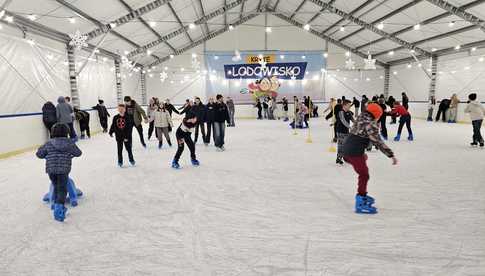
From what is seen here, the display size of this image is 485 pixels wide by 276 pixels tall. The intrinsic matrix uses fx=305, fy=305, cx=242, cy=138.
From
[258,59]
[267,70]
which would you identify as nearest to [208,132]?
[267,70]

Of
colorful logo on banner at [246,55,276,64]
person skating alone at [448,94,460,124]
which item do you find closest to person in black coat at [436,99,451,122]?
person skating alone at [448,94,460,124]

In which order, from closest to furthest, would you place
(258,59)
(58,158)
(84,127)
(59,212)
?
(58,158) < (59,212) < (84,127) < (258,59)

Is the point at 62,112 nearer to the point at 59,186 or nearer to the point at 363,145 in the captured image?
the point at 59,186

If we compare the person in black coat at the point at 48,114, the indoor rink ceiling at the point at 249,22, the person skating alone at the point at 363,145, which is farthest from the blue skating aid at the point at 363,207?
the indoor rink ceiling at the point at 249,22

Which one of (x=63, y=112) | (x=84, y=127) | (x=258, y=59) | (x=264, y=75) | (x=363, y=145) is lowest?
(x=84, y=127)

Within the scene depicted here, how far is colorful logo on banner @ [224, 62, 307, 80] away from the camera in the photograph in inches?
815

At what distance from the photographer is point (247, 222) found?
Answer: 3314mm

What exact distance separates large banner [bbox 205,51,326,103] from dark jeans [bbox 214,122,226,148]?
12909 millimetres

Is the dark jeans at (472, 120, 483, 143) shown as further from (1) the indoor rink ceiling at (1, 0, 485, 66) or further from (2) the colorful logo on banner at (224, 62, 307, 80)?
(2) the colorful logo on banner at (224, 62, 307, 80)

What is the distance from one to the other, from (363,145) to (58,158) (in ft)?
11.0

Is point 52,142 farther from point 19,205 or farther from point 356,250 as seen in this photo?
point 356,250

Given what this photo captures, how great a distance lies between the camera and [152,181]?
5.05 m

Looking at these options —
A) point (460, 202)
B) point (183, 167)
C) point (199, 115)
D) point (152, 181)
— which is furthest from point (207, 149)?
point (460, 202)

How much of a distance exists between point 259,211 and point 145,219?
4.31 ft
